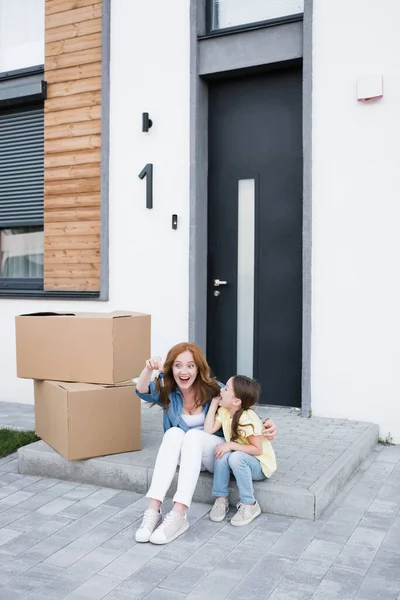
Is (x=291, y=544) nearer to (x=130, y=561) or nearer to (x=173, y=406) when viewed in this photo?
(x=130, y=561)

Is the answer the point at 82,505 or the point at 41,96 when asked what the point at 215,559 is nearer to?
the point at 82,505

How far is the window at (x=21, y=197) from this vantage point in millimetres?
6906

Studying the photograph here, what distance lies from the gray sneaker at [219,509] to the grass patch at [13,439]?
1941 mm

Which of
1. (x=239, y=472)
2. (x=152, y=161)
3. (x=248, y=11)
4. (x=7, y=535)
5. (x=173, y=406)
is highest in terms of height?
(x=248, y=11)

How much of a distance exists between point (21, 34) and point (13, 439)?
14.5 ft

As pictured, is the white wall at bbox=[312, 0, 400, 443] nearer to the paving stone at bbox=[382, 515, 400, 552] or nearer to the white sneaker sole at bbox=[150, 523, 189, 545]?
the paving stone at bbox=[382, 515, 400, 552]

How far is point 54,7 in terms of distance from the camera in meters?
6.68

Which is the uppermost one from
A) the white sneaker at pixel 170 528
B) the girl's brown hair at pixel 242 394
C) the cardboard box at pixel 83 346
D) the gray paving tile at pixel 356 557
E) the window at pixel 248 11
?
the window at pixel 248 11

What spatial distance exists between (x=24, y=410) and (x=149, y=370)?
313cm

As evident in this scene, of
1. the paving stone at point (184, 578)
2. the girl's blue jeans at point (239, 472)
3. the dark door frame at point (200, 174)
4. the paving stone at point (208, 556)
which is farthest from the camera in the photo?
the dark door frame at point (200, 174)

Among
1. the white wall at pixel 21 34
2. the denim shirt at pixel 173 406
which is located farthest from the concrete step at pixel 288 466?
the white wall at pixel 21 34

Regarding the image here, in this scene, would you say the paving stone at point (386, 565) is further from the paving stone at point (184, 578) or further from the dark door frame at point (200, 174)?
the dark door frame at point (200, 174)


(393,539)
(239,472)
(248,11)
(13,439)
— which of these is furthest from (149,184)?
(393,539)

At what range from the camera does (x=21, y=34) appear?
7137 millimetres
